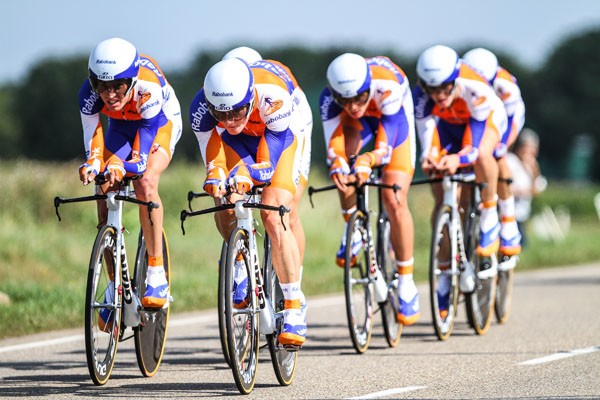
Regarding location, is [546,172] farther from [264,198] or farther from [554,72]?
[264,198]

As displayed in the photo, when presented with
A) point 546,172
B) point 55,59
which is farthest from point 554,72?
point 55,59

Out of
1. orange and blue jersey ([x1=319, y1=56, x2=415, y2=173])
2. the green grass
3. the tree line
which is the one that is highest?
orange and blue jersey ([x1=319, y1=56, x2=415, y2=173])

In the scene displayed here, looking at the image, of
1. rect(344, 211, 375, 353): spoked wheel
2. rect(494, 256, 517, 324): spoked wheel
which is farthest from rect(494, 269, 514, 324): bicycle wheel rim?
rect(344, 211, 375, 353): spoked wheel

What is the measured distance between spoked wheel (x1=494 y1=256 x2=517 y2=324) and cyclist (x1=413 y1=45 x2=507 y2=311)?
19.1 inches

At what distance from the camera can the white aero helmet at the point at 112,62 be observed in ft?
25.9

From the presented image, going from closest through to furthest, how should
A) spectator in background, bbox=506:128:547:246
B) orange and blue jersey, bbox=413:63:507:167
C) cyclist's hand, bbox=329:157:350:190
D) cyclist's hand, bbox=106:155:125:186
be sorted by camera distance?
cyclist's hand, bbox=106:155:125:186 → cyclist's hand, bbox=329:157:350:190 → orange and blue jersey, bbox=413:63:507:167 → spectator in background, bbox=506:128:547:246

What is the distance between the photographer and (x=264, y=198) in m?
8.01

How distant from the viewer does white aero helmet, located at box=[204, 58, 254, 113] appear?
7.54 metres

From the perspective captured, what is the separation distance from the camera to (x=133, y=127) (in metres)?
8.66

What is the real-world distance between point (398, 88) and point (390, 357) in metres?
2.11

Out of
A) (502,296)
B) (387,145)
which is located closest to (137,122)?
(387,145)

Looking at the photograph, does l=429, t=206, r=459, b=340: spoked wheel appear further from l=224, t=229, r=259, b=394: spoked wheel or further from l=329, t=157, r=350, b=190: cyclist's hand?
l=224, t=229, r=259, b=394: spoked wheel

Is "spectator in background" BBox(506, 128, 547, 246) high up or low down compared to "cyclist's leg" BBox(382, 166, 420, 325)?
down

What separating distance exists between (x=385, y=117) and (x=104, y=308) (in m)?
3.05
